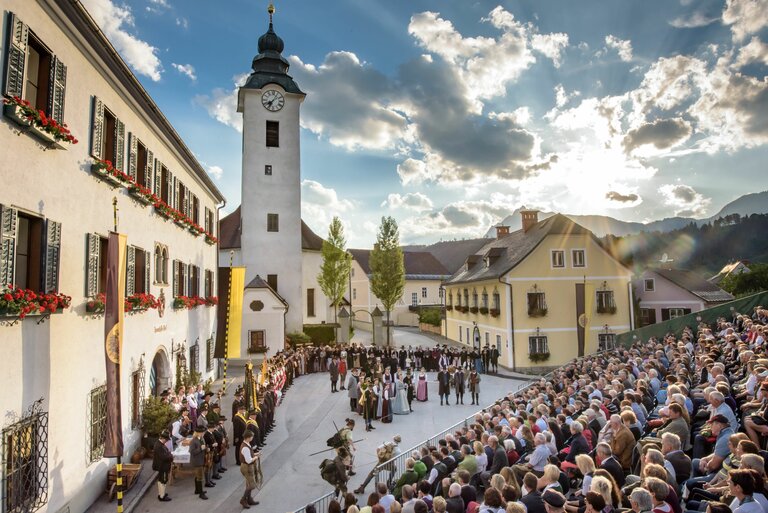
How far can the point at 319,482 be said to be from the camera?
13.0m

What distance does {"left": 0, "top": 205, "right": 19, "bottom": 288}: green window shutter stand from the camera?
7879 millimetres

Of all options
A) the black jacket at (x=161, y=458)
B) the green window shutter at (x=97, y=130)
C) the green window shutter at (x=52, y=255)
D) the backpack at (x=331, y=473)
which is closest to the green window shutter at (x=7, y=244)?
the green window shutter at (x=52, y=255)

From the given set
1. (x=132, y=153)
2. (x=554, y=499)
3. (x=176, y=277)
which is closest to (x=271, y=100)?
(x=176, y=277)

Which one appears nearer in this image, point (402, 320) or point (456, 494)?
point (456, 494)

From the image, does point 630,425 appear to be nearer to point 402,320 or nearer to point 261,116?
point 261,116

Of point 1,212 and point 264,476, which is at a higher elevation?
point 1,212

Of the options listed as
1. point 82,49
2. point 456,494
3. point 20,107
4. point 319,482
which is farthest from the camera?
point 319,482

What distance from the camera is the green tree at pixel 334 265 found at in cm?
4038

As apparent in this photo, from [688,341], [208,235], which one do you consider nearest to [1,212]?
[208,235]

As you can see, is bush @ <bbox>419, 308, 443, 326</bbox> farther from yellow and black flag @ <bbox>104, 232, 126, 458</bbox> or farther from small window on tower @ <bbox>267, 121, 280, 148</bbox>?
yellow and black flag @ <bbox>104, 232, 126, 458</bbox>

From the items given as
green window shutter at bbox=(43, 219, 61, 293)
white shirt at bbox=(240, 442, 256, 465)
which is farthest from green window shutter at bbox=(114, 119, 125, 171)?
white shirt at bbox=(240, 442, 256, 465)

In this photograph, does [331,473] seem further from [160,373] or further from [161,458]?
[160,373]

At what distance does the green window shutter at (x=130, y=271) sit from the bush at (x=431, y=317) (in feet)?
120

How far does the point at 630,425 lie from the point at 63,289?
35.0 feet
